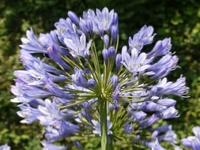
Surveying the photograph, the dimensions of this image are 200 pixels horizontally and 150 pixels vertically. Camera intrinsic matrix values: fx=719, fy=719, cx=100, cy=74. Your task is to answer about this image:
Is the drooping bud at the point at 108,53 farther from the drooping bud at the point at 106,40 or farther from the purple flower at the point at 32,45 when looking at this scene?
the purple flower at the point at 32,45

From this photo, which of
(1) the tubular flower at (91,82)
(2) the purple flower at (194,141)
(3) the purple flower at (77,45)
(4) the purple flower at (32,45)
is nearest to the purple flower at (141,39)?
(1) the tubular flower at (91,82)

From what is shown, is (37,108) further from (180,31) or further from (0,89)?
(180,31)

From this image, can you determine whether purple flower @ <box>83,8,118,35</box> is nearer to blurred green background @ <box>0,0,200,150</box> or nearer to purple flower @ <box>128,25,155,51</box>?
purple flower @ <box>128,25,155,51</box>

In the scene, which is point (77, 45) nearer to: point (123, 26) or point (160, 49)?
point (160, 49)

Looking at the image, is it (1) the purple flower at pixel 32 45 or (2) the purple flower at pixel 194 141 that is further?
(1) the purple flower at pixel 32 45

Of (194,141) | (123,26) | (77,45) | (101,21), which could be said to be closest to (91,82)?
(77,45)

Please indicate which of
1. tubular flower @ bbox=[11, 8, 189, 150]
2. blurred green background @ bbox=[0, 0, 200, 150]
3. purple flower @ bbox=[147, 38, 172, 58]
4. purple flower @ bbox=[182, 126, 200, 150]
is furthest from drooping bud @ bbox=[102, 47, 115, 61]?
blurred green background @ bbox=[0, 0, 200, 150]

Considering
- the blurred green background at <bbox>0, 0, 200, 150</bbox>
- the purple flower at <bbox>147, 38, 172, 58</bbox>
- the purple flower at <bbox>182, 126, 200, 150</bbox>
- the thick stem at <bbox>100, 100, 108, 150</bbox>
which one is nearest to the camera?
the purple flower at <bbox>182, 126, 200, 150</bbox>
